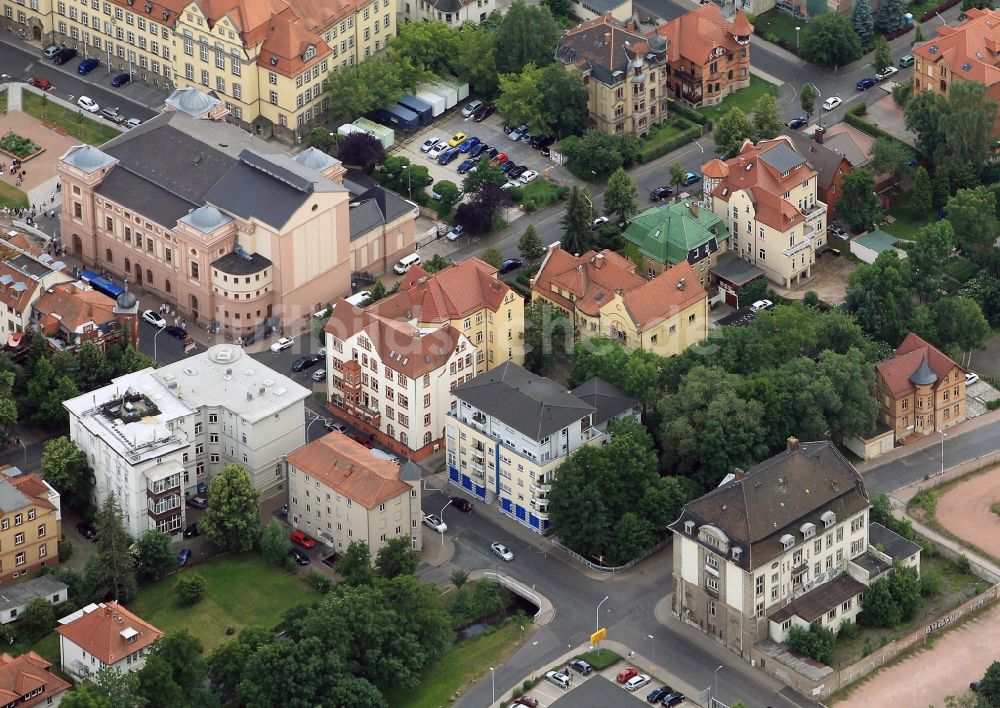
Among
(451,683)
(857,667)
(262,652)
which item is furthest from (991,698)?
(262,652)

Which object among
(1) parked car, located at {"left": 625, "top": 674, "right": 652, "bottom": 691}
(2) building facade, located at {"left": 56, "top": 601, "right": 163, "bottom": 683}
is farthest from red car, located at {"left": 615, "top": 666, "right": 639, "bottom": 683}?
(2) building facade, located at {"left": 56, "top": 601, "right": 163, "bottom": 683}

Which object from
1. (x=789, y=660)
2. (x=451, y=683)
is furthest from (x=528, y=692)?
(x=789, y=660)

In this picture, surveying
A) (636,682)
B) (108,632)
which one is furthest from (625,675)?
(108,632)

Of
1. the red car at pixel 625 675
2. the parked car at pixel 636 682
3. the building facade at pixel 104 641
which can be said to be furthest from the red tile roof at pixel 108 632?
the parked car at pixel 636 682

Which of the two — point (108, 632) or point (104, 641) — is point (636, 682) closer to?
point (108, 632)

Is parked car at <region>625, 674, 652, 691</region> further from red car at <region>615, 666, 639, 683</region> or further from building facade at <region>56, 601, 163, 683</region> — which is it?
building facade at <region>56, 601, 163, 683</region>

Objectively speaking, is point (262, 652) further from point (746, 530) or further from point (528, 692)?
point (746, 530)
